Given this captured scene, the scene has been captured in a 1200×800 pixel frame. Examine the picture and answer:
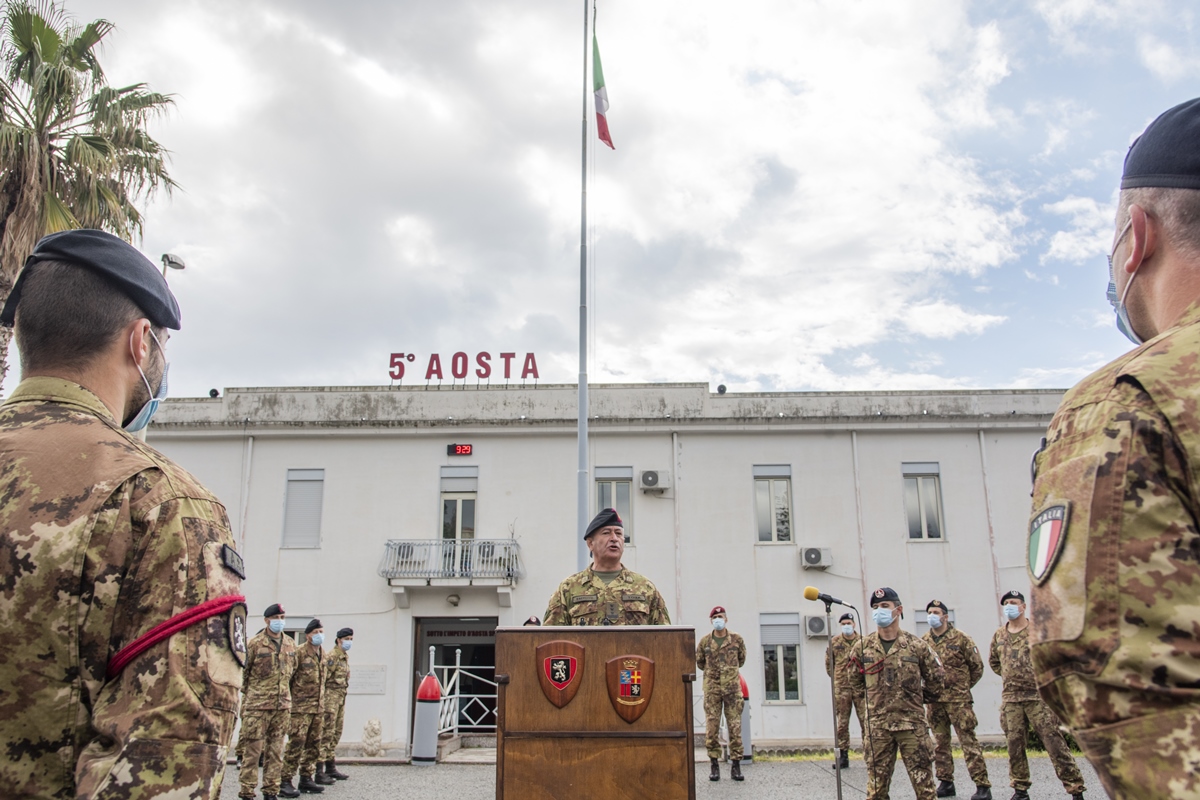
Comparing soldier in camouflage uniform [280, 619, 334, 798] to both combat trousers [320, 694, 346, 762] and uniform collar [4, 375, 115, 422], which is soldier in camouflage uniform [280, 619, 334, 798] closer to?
combat trousers [320, 694, 346, 762]

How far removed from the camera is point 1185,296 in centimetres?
157

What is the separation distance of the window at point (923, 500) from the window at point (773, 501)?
3006 millimetres

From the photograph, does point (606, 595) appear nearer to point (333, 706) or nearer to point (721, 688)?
point (721, 688)

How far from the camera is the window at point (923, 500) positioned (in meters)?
21.6

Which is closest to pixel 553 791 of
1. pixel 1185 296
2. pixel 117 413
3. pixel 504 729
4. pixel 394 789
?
pixel 504 729

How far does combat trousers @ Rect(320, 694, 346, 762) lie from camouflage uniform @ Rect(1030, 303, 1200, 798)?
13930 mm

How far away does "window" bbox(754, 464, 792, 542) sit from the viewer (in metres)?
21.6

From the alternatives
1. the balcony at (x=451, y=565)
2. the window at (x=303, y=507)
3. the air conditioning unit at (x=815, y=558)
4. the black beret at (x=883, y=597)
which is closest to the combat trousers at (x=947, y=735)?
the black beret at (x=883, y=597)

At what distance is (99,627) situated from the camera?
1621mm

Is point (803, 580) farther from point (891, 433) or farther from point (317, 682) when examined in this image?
point (317, 682)

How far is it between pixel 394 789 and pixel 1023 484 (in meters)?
17.0

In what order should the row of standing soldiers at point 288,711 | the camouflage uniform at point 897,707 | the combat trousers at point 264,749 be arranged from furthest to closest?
the row of standing soldiers at point 288,711
the combat trousers at point 264,749
the camouflage uniform at point 897,707

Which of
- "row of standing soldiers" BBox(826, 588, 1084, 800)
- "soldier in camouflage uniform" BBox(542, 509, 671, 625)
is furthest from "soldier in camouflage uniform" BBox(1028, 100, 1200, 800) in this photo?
"row of standing soldiers" BBox(826, 588, 1084, 800)

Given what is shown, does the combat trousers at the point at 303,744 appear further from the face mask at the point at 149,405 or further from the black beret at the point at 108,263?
the black beret at the point at 108,263
